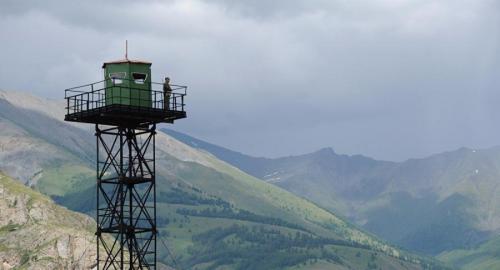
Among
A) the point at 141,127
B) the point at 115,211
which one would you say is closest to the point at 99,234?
the point at 115,211

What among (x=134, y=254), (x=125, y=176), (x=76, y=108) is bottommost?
(x=134, y=254)

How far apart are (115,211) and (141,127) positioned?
19.6ft

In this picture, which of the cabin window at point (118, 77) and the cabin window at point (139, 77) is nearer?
the cabin window at point (118, 77)

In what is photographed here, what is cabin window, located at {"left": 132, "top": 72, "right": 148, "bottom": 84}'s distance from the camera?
71938 millimetres

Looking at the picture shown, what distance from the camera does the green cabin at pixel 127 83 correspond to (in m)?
71.2

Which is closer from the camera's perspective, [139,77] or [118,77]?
[118,77]

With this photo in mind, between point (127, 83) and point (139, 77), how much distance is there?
3.52 feet

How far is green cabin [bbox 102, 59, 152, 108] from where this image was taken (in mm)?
71188

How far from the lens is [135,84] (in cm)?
7181

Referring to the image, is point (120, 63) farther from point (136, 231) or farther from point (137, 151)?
point (136, 231)

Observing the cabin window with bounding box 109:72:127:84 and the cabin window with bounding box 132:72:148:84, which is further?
the cabin window with bounding box 132:72:148:84

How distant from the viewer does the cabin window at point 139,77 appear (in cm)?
7194

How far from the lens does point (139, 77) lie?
72.2m

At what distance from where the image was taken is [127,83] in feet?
235
